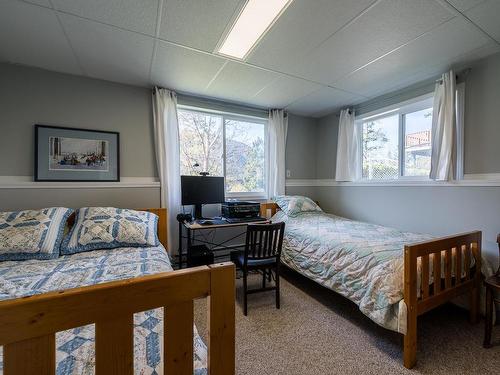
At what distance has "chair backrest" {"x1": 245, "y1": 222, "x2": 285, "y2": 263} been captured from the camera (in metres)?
2.03

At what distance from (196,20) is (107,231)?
5.94 ft

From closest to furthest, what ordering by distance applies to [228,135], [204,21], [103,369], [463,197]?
[103,369] < [204,21] < [463,197] < [228,135]

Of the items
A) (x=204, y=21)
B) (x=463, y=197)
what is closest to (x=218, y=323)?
(x=204, y=21)

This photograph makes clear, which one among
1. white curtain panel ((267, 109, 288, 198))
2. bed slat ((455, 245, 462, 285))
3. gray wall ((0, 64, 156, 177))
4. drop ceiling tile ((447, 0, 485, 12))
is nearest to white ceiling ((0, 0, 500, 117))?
drop ceiling tile ((447, 0, 485, 12))

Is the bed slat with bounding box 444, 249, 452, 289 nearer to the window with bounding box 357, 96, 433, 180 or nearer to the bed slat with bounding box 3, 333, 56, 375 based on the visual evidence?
the window with bounding box 357, 96, 433, 180

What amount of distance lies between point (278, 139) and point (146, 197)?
202 cm

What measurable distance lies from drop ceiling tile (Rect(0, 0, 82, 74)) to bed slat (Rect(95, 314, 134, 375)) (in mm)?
2083

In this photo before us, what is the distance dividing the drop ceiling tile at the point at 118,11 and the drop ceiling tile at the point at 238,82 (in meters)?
0.80

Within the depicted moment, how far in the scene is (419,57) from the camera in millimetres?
2105

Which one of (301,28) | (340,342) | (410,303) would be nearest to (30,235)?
(340,342)

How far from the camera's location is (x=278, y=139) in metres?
3.51

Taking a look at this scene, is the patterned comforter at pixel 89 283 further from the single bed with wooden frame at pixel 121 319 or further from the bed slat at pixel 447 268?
the bed slat at pixel 447 268

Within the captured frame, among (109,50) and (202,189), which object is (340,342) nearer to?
(202,189)

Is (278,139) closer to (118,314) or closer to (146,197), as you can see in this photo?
(146,197)
